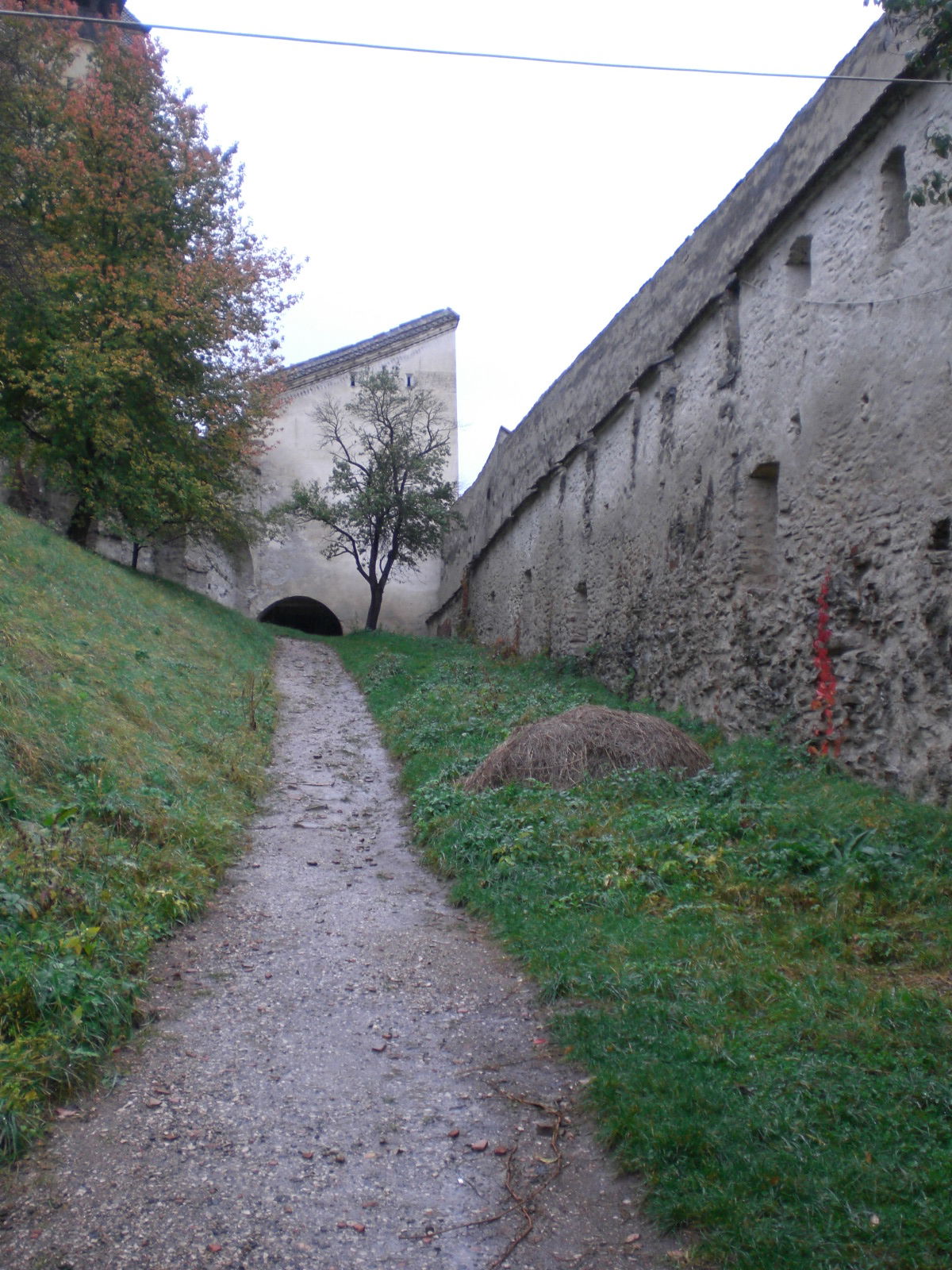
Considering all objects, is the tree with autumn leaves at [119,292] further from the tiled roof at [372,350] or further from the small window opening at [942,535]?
the small window opening at [942,535]

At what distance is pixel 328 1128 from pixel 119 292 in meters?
15.2

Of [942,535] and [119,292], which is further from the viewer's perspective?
[119,292]

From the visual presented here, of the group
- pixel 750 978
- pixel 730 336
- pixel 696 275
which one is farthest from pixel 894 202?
pixel 750 978

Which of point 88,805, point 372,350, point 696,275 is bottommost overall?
point 88,805

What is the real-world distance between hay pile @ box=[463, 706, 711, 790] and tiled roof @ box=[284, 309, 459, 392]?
779 inches

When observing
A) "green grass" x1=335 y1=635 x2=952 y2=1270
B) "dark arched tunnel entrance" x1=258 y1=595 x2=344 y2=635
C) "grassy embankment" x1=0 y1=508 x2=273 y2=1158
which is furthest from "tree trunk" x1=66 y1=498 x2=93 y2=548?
"green grass" x1=335 y1=635 x2=952 y2=1270

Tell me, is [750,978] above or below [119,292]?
below

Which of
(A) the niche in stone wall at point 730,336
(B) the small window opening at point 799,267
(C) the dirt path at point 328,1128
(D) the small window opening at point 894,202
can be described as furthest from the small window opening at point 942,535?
(C) the dirt path at point 328,1128

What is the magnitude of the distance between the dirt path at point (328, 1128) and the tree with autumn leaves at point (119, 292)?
39.1 feet

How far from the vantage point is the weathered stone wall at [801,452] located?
6.20 m

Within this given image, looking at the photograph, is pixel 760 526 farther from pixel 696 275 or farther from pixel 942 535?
pixel 696 275

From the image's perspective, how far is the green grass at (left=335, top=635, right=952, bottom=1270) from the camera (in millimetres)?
2609

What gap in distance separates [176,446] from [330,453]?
30.6 ft

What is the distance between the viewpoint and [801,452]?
7695mm
